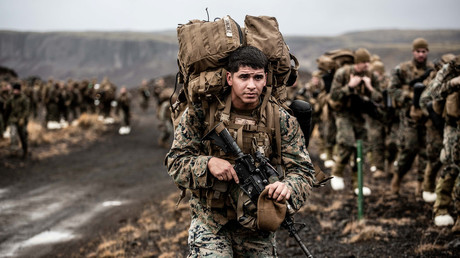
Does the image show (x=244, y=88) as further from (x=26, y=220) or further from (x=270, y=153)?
(x=26, y=220)

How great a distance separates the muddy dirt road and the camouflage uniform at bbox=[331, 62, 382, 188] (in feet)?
14.7

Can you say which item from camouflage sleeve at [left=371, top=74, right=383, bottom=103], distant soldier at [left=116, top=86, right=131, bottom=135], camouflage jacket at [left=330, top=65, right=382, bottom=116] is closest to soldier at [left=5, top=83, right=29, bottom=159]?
distant soldier at [left=116, top=86, right=131, bottom=135]

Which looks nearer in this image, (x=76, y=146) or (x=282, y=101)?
(x=282, y=101)

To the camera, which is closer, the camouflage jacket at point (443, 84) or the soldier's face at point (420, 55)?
the camouflage jacket at point (443, 84)

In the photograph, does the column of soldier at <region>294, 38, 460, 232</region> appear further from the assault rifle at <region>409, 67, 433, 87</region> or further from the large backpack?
the large backpack

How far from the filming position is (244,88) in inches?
113

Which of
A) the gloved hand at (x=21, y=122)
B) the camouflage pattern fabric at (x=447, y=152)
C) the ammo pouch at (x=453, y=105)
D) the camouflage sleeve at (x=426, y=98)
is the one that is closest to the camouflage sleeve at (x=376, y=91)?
the camouflage sleeve at (x=426, y=98)

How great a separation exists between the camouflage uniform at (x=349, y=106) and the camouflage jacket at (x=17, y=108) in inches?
409

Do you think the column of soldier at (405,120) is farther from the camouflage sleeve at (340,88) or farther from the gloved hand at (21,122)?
the gloved hand at (21,122)

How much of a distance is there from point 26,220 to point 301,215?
5.54m

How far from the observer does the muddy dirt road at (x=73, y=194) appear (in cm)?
737

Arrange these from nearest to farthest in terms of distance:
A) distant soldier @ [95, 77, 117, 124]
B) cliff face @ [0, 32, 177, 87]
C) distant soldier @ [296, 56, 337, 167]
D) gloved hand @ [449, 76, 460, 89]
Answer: gloved hand @ [449, 76, 460, 89] → distant soldier @ [296, 56, 337, 167] → distant soldier @ [95, 77, 117, 124] → cliff face @ [0, 32, 177, 87]

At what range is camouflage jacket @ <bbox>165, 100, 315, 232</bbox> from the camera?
2832mm

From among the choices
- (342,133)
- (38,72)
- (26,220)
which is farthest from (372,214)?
(38,72)
